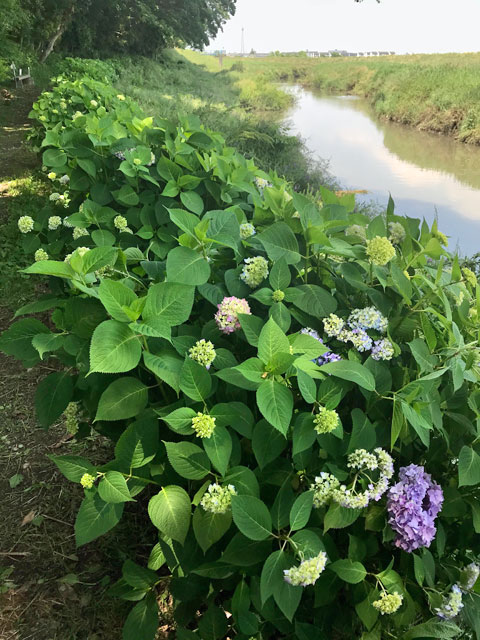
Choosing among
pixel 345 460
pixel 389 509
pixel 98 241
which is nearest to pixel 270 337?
pixel 345 460

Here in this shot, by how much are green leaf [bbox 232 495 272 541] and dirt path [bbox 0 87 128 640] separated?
101 cm

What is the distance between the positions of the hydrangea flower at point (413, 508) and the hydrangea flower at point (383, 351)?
23 centimetres

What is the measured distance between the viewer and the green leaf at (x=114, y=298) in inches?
36.3

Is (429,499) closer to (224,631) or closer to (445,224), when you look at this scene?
(224,631)

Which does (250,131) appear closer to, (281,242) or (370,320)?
(281,242)

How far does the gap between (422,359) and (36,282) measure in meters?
3.74

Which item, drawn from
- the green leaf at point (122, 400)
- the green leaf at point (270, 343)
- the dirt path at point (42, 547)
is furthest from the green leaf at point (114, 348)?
the dirt path at point (42, 547)

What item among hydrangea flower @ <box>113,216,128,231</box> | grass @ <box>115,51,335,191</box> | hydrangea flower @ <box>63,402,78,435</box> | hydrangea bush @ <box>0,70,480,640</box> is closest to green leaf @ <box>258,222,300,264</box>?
hydrangea bush @ <box>0,70,480,640</box>

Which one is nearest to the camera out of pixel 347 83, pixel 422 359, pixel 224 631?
pixel 422 359

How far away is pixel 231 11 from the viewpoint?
2350 centimetres

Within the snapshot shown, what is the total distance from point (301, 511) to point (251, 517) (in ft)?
0.32

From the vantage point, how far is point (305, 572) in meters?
0.84

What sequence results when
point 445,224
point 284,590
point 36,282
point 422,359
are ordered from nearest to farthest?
point 284,590 < point 422,359 < point 36,282 < point 445,224

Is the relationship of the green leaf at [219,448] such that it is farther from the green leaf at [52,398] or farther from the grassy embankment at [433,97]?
the grassy embankment at [433,97]
